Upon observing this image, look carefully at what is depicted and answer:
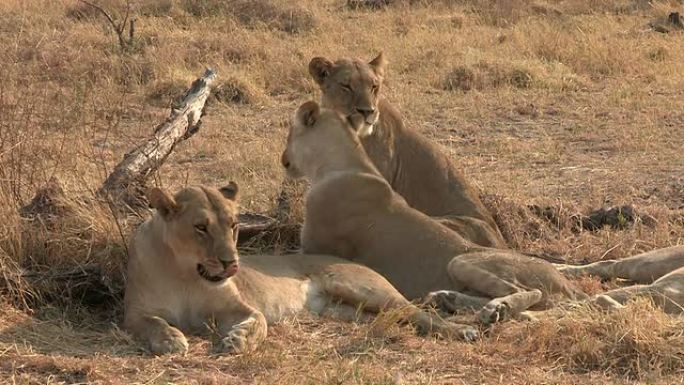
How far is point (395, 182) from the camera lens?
778 centimetres

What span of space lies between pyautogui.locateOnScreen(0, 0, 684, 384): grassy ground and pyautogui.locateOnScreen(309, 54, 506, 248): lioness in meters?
0.40

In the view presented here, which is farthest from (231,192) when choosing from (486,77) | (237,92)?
(486,77)

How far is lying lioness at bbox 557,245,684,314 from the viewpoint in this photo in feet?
20.3

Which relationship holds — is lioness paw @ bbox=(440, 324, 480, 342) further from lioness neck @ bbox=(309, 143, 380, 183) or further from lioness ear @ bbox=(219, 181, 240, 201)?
lioness neck @ bbox=(309, 143, 380, 183)

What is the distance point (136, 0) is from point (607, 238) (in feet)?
39.5

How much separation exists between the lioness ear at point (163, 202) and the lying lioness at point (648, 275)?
2.03m

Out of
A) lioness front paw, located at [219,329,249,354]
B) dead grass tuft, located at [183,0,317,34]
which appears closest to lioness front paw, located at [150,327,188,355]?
lioness front paw, located at [219,329,249,354]

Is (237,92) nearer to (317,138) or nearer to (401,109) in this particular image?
(401,109)

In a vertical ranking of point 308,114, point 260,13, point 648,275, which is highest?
point 308,114

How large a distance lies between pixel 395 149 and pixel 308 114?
1.00 metres

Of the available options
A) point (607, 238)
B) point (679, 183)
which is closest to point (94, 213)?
point (607, 238)

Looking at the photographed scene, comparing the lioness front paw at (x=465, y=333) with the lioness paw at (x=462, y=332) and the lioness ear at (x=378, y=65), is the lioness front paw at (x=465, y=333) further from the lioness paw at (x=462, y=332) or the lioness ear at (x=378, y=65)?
the lioness ear at (x=378, y=65)

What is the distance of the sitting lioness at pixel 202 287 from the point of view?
5.35 metres

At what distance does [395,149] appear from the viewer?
7.80 m
